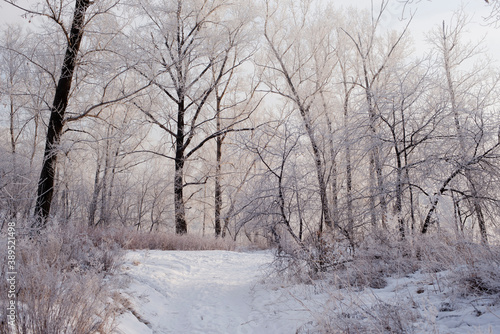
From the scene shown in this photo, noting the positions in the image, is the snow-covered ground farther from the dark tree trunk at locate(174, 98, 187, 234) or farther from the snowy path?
the dark tree trunk at locate(174, 98, 187, 234)

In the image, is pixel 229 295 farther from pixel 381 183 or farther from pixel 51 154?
pixel 51 154

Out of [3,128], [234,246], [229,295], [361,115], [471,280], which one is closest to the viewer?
[471,280]

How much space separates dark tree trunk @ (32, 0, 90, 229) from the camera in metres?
7.00

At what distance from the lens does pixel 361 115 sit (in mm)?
6730

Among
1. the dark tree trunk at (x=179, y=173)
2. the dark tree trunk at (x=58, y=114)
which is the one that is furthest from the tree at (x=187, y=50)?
the dark tree trunk at (x=58, y=114)

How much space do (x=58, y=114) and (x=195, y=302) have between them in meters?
5.70

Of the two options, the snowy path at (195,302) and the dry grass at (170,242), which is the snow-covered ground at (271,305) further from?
the dry grass at (170,242)

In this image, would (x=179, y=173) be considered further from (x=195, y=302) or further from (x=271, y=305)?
(x=271, y=305)

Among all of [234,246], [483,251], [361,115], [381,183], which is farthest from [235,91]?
[483,251]

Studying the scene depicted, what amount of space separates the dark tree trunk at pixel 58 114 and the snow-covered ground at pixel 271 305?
8.89ft

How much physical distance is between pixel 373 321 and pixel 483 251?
1637mm

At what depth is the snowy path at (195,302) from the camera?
373 cm

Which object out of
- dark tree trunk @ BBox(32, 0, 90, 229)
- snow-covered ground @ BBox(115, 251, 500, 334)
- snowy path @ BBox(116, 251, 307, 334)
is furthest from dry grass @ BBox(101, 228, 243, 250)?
snow-covered ground @ BBox(115, 251, 500, 334)

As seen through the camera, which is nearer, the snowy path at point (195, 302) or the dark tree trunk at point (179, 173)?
the snowy path at point (195, 302)
